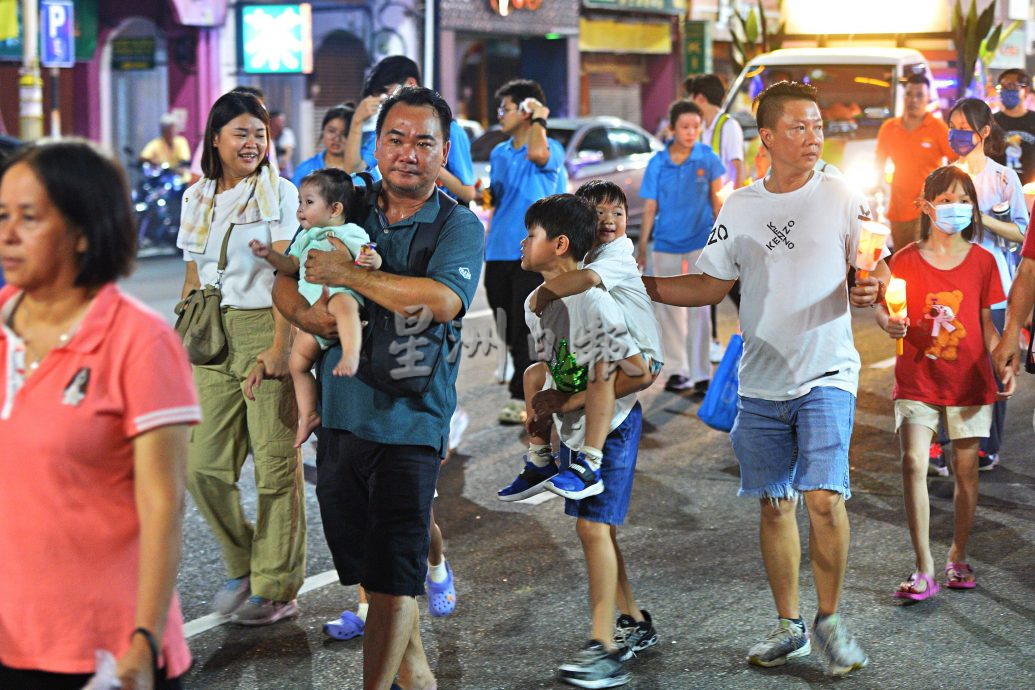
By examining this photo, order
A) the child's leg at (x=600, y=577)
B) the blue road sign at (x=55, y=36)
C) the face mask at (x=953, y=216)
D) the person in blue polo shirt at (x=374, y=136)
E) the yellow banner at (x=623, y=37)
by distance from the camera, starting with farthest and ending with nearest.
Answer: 1. the yellow banner at (x=623, y=37)
2. the blue road sign at (x=55, y=36)
3. the person in blue polo shirt at (x=374, y=136)
4. the face mask at (x=953, y=216)
5. the child's leg at (x=600, y=577)

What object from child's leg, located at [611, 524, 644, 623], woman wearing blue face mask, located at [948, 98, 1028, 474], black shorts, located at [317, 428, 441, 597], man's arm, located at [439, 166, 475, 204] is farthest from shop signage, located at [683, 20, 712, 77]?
black shorts, located at [317, 428, 441, 597]

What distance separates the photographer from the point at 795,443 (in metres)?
5.13

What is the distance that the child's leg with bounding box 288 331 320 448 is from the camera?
15.2 ft

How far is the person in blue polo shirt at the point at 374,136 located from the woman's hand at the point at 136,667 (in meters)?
4.40

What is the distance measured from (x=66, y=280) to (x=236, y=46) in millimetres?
24059

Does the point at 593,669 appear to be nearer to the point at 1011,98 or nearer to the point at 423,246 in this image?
the point at 423,246

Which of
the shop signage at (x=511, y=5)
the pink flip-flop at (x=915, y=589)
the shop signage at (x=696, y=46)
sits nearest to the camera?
the pink flip-flop at (x=915, y=589)

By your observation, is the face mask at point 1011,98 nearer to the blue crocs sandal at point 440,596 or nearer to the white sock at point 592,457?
the blue crocs sandal at point 440,596

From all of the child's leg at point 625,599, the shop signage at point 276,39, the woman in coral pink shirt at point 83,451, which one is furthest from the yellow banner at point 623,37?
the woman in coral pink shirt at point 83,451

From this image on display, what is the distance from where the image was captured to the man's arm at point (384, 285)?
409 cm

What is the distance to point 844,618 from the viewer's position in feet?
18.2

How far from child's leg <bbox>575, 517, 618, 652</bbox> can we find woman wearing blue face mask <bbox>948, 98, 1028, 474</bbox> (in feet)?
10.1

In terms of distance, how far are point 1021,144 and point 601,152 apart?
28.8ft

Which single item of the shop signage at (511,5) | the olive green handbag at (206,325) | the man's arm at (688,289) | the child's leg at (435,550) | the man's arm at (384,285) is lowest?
the child's leg at (435,550)
